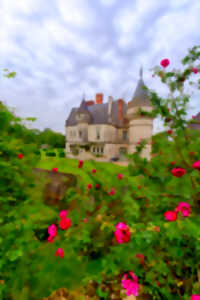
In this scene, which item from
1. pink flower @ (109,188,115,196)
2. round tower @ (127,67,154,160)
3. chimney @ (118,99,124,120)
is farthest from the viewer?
chimney @ (118,99,124,120)

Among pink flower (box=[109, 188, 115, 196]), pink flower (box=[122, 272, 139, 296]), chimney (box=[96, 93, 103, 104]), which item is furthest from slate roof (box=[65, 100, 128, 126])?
pink flower (box=[122, 272, 139, 296])

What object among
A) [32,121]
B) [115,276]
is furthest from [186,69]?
[115,276]

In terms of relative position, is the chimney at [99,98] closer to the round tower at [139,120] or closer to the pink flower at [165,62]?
the round tower at [139,120]

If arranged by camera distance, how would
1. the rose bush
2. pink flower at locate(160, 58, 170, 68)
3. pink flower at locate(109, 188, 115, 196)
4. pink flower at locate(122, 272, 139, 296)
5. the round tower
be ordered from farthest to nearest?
the round tower
pink flower at locate(109, 188, 115, 196)
pink flower at locate(160, 58, 170, 68)
pink flower at locate(122, 272, 139, 296)
the rose bush

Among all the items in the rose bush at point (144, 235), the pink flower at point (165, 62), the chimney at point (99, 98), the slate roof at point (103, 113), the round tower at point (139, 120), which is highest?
the chimney at point (99, 98)

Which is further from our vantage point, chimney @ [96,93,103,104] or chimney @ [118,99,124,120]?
chimney @ [96,93,103,104]

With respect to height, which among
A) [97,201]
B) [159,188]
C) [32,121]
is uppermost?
[32,121]

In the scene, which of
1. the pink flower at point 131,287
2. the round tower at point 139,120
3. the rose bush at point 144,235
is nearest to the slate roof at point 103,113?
the round tower at point 139,120

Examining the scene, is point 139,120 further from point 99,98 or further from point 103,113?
point 99,98

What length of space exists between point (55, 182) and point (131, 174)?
2.80 meters

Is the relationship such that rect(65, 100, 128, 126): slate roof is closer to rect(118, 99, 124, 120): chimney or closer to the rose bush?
rect(118, 99, 124, 120): chimney

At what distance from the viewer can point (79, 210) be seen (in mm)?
2422

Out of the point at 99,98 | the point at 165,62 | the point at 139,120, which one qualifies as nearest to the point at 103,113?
the point at 99,98

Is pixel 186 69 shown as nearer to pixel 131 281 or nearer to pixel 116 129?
pixel 131 281
